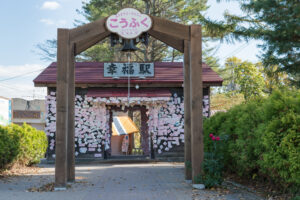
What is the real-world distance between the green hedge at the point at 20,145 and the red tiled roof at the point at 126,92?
9.48ft

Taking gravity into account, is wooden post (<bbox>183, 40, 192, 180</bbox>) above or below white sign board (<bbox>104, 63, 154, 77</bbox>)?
below

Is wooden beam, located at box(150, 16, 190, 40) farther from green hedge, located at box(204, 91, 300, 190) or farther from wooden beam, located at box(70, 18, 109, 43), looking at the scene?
green hedge, located at box(204, 91, 300, 190)

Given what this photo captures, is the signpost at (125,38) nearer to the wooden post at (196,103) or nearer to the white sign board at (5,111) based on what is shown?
the wooden post at (196,103)

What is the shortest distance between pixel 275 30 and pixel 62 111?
1039 centimetres

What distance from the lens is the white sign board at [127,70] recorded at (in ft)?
45.5

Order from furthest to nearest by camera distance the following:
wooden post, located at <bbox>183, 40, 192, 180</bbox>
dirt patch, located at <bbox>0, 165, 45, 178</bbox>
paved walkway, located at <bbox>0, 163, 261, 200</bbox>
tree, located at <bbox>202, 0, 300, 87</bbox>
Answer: tree, located at <bbox>202, 0, 300, 87</bbox> → dirt patch, located at <bbox>0, 165, 45, 178</bbox> → wooden post, located at <bbox>183, 40, 192, 180</bbox> → paved walkway, located at <bbox>0, 163, 261, 200</bbox>

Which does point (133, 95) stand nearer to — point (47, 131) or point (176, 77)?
point (176, 77)

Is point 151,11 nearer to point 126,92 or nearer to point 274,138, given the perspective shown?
point 126,92

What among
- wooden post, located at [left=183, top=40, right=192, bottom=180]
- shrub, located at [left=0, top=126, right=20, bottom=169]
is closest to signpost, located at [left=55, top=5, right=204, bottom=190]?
wooden post, located at [left=183, top=40, right=192, bottom=180]

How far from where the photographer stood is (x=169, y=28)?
715cm

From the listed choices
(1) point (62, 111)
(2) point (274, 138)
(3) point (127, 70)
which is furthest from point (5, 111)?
(2) point (274, 138)

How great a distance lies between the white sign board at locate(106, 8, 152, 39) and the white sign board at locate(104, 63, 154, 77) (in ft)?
21.9

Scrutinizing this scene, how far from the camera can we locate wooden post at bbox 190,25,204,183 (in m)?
6.80

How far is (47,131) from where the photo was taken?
1397cm
